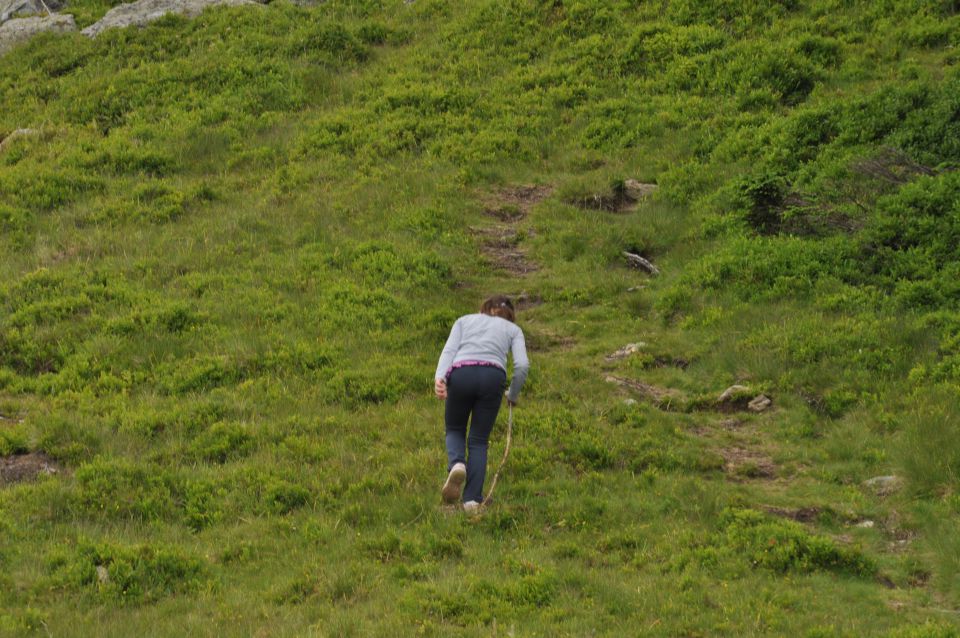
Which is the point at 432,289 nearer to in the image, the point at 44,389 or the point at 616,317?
the point at 616,317

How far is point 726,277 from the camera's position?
15.8m

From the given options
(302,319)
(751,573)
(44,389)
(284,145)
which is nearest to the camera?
(751,573)

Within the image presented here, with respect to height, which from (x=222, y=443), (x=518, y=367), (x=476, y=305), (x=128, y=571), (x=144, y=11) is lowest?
(x=476, y=305)

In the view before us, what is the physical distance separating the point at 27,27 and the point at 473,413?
26.9m

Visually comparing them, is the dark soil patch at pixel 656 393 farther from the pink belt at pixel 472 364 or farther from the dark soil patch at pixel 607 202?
the dark soil patch at pixel 607 202

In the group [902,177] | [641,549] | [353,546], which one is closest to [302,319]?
[353,546]

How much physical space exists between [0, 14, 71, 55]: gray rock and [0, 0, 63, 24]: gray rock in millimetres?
833

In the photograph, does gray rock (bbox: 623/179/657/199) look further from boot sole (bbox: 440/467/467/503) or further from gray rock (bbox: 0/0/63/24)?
gray rock (bbox: 0/0/63/24)

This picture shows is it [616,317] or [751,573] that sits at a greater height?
[751,573]

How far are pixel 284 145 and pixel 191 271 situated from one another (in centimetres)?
682

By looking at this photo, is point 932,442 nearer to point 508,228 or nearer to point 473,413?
point 473,413

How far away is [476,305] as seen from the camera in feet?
53.0

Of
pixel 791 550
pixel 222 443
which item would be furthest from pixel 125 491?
pixel 791 550

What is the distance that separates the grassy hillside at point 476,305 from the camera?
8570 millimetres
